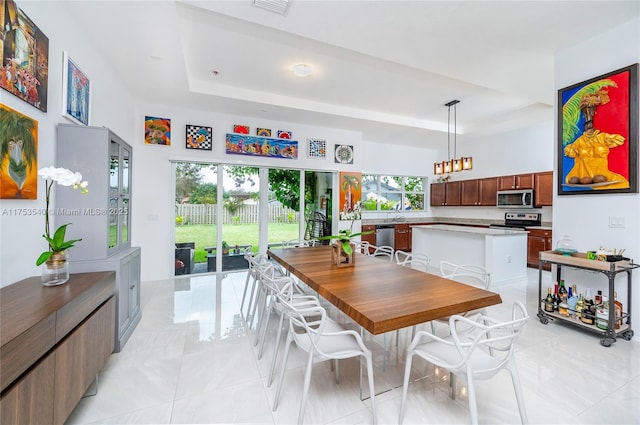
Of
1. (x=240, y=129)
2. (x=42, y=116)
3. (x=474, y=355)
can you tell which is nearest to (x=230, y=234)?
(x=240, y=129)

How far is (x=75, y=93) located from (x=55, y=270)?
5.50 ft

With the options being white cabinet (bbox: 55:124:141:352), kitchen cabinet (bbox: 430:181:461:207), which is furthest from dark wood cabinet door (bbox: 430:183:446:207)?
white cabinet (bbox: 55:124:141:352)

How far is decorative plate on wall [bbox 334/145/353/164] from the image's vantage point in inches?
237

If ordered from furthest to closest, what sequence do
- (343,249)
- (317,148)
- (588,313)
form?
(317,148)
(588,313)
(343,249)

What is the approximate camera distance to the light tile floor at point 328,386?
66.4 inches

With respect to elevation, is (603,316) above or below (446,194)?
below

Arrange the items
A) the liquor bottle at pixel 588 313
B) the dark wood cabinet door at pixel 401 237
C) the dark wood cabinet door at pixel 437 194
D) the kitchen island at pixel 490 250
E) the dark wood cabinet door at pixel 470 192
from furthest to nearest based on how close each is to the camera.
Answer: the dark wood cabinet door at pixel 437 194 < the dark wood cabinet door at pixel 401 237 < the dark wood cabinet door at pixel 470 192 < the kitchen island at pixel 490 250 < the liquor bottle at pixel 588 313

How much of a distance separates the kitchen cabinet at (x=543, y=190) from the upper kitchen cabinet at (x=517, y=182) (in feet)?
0.30

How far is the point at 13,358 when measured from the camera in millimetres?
1062

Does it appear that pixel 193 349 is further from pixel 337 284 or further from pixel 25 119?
pixel 25 119

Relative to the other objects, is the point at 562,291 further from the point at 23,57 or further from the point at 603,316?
the point at 23,57

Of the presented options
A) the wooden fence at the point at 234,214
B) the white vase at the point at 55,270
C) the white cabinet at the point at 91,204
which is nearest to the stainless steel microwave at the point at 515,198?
the wooden fence at the point at 234,214

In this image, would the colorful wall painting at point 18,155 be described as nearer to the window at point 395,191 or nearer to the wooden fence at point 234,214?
the wooden fence at point 234,214

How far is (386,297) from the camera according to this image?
1.72 m
